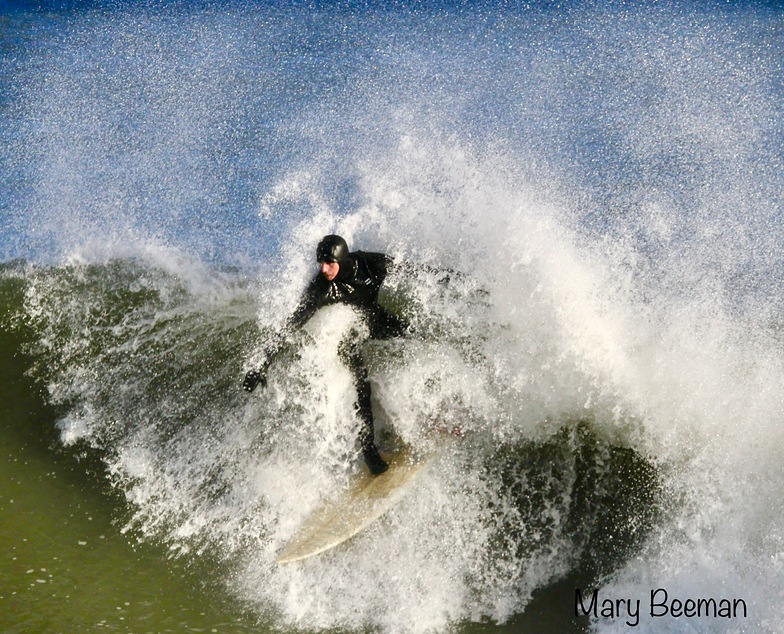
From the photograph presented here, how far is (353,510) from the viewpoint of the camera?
5.19 metres

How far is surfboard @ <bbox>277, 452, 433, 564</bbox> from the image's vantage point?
195 inches

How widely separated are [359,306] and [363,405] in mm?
698

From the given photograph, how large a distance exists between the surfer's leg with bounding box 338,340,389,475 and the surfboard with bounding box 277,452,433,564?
4.1 inches

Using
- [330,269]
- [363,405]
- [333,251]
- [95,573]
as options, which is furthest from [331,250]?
[95,573]

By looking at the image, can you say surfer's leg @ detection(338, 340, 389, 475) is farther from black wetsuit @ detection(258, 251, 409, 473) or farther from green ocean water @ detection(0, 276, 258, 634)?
green ocean water @ detection(0, 276, 258, 634)

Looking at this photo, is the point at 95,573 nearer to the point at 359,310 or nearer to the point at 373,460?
the point at 373,460

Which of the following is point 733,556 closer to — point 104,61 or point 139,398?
point 139,398

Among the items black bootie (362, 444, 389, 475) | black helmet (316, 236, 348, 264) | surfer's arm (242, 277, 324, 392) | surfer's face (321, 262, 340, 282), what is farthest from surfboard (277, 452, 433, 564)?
black helmet (316, 236, 348, 264)

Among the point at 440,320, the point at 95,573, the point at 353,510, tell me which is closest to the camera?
the point at 95,573

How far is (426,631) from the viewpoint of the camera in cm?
447

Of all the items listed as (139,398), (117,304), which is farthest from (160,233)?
(139,398)

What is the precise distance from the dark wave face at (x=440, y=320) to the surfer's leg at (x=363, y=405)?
111 mm

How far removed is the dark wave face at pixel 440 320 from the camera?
195 inches

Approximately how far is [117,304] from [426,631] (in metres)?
4.97
